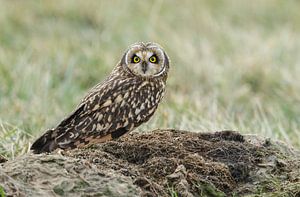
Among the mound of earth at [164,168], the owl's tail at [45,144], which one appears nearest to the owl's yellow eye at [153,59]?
the mound of earth at [164,168]

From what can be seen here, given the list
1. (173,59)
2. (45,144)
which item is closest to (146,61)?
(45,144)

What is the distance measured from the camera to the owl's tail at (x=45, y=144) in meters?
5.91

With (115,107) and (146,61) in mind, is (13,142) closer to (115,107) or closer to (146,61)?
(115,107)

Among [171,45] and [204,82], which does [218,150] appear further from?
[171,45]

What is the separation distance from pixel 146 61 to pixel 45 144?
967 mm

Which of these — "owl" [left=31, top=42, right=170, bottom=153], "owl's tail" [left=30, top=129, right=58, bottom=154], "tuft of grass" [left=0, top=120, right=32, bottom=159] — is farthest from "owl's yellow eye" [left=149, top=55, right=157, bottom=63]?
"tuft of grass" [left=0, top=120, right=32, bottom=159]

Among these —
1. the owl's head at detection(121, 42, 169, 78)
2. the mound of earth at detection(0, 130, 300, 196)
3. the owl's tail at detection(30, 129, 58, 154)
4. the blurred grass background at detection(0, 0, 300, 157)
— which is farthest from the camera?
the blurred grass background at detection(0, 0, 300, 157)

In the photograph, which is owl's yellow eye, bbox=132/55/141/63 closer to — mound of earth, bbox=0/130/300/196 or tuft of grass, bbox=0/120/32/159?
mound of earth, bbox=0/130/300/196

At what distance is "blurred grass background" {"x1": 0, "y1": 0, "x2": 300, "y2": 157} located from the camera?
8352 mm

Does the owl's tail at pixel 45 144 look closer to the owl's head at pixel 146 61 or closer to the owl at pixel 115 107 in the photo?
the owl at pixel 115 107

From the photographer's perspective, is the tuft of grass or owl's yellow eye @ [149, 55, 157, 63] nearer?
owl's yellow eye @ [149, 55, 157, 63]

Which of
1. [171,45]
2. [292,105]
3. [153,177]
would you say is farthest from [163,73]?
[171,45]

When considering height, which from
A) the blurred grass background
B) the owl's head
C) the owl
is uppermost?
the owl's head

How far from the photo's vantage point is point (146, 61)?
20.4ft
